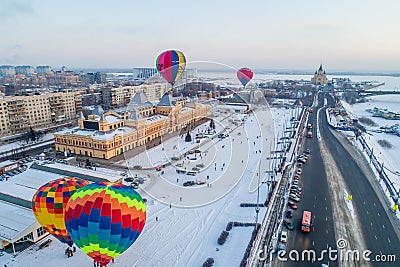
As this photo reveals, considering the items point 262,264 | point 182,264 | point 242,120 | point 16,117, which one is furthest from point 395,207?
point 16,117

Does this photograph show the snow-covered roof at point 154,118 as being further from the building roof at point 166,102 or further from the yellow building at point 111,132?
the building roof at point 166,102

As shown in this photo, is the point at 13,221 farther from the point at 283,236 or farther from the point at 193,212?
the point at 283,236

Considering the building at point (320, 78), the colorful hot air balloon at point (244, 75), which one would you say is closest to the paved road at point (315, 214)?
the colorful hot air balloon at point (244, 75)

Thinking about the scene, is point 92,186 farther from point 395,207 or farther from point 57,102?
point 57,102

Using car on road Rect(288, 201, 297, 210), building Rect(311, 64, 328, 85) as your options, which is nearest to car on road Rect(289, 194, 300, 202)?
car on road Rect(288, 201, 297, 210)

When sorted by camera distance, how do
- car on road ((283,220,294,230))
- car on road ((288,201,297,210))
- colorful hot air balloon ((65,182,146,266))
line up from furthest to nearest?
car on road ((288,201,297,210)), car on road ((283,220,294,230)), colorful hot air balloon ((65,182,146,266))

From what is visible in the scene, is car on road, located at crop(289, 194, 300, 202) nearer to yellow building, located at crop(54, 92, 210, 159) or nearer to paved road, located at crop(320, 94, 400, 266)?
paved road, located at crop(320, 94, 400, 266)

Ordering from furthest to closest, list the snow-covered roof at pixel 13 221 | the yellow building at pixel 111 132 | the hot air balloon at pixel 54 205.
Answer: the yellow building at pixel 111 132 < the snow-covered roof at pixel 13 221 < the hot air balloon at pixel 54 205

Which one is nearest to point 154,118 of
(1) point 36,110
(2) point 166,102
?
(2) point 166,102
